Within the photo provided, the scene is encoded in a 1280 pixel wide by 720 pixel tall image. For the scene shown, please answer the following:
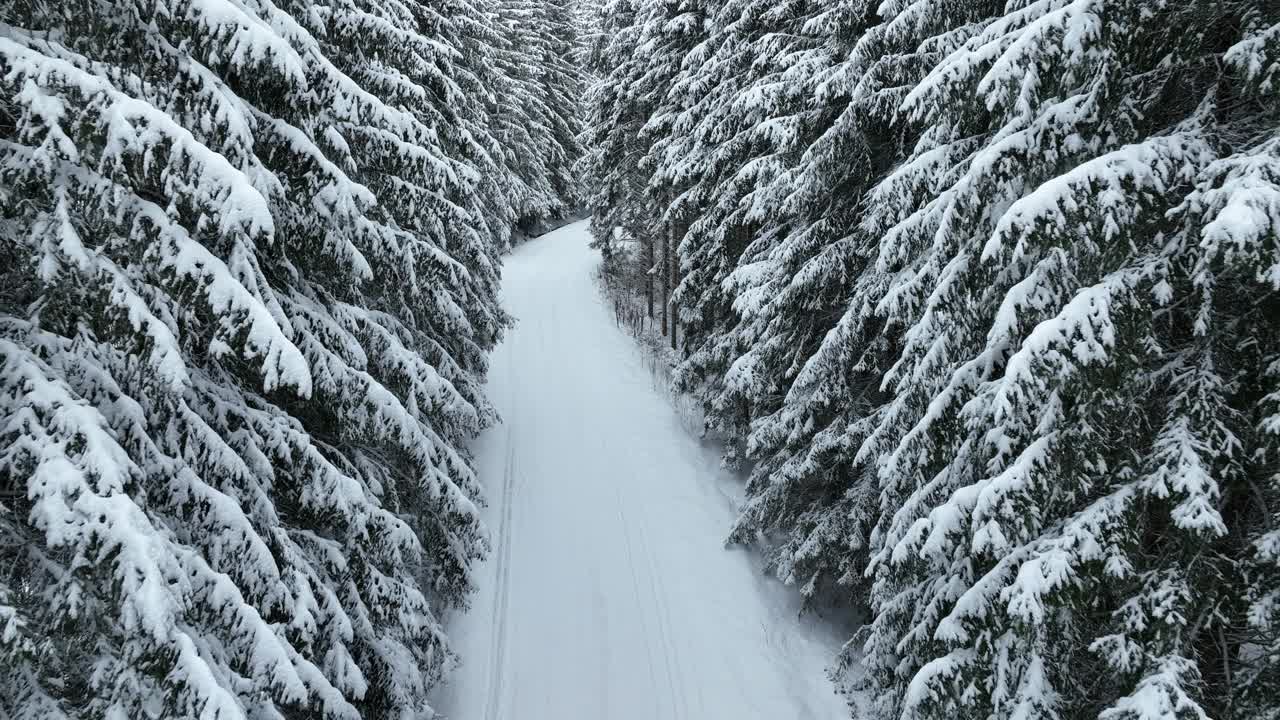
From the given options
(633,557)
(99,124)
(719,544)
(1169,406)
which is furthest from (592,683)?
(99,124)

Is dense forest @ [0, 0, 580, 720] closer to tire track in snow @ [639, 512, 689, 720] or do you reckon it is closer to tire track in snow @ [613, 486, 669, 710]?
tire track in snow @ [613, 486, 669, 710]

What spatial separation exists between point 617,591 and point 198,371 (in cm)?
823

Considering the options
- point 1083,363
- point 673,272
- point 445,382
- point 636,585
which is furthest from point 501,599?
point 673,272

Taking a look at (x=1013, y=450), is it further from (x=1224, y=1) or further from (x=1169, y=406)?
(x=1224, y=1)

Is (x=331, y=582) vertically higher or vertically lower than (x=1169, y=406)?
lower

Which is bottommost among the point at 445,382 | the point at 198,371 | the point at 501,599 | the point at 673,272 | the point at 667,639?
the point at 667,639

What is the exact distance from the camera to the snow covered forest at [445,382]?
3871 millimetres

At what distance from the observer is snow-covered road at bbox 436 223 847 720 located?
9.77m

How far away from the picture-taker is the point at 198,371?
552 centimetres

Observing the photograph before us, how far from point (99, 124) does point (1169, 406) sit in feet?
23.7

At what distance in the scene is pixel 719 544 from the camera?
43.7ft

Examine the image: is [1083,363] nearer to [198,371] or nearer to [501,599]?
[198,371]

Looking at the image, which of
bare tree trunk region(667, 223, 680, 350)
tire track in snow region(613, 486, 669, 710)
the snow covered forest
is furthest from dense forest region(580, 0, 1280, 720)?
bare tree trunk region(667, 223, 680, 350)

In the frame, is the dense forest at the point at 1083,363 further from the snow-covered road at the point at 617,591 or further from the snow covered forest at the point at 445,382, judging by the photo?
the snow-covered road at the point at 617,591
